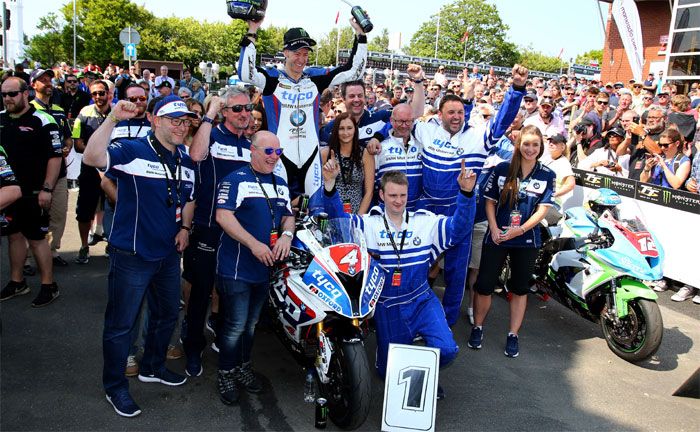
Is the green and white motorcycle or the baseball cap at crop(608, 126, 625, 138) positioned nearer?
the green and white motorcycle

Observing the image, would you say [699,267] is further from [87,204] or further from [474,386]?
[87,204]

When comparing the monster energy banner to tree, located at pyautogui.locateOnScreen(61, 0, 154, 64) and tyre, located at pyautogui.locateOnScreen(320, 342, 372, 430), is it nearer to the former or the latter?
tyre, located at pyautogui.locateOnScreen(320, 342, 372, 430)

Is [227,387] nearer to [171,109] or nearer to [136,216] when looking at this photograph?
[136,216]

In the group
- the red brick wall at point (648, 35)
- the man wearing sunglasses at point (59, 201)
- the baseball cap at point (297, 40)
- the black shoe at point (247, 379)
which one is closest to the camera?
the black shoe at point (247, 379)

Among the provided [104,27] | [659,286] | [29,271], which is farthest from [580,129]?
[104,27]

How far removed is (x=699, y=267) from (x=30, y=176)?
7.29m

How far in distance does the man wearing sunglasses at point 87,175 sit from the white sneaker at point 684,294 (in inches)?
267

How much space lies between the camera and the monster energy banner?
6992 millimetres

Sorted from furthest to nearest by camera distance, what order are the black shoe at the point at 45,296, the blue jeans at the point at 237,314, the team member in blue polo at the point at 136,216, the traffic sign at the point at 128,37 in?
1. the traffic sign at the point at 128,37
2. the black shoe at the point at 45,296
3. the blue jeans at the point at 237,314
4. the team member in blue polo at the point at 136,216

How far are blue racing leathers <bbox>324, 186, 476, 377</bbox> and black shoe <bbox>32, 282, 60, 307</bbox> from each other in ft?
10.5

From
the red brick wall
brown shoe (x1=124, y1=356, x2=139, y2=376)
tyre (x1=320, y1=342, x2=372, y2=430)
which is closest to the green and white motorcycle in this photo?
tyre (x1=320, y1=342, x2=372, y2=430)

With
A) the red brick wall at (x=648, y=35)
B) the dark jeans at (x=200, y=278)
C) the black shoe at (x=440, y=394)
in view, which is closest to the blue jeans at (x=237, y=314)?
the dark jeans at (x=200, y=278)

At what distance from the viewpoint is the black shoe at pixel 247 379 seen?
Result: 161 inches

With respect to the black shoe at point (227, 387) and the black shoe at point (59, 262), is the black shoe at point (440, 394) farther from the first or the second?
the black shoe at point (59, 262)
